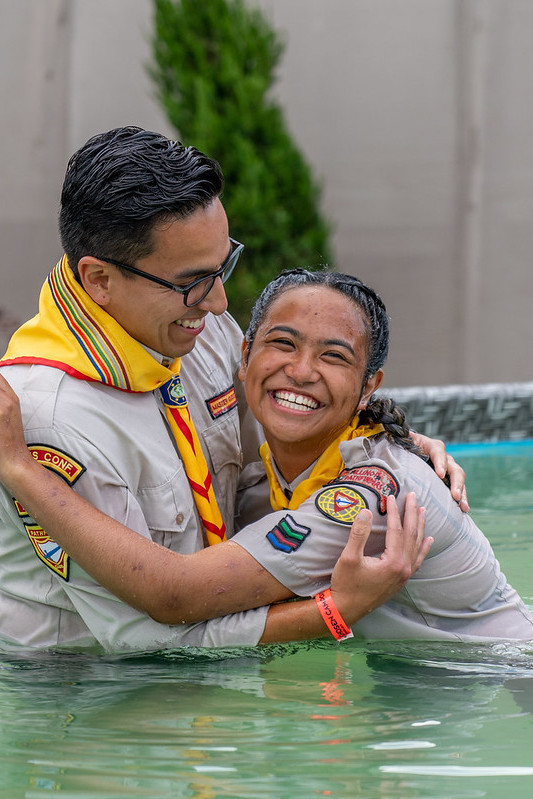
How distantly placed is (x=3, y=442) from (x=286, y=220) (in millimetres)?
4939

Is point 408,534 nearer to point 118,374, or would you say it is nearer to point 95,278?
point 118,374

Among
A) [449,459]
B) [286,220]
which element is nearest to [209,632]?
[449,459]

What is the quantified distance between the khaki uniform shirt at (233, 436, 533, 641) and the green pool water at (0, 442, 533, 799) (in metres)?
0.07

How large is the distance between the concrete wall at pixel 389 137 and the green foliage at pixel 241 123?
827mm

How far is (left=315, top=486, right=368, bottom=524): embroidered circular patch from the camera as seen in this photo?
8.81 feet

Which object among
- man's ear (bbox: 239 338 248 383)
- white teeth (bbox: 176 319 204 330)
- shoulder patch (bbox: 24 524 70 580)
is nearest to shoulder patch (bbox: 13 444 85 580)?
shoulder patch (bbox: 24 524 70 580)

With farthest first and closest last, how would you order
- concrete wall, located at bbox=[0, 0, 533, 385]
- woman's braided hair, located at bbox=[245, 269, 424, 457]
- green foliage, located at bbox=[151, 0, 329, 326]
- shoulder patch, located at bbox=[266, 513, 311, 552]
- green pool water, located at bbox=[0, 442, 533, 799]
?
concrete wall, located at bbox=[0, 0, 533, 385] → green foliage, located at bbox=[151, 0, 329, 326] → woman's braided hair, located at bbox=[245, 269, 424, 457] → shoulder patch, located at bbox=[266, 513, 311, 552] → green pool water, located at bbox=[0, 442, 533, 799]

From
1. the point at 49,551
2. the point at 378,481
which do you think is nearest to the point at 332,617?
the point at 378,481

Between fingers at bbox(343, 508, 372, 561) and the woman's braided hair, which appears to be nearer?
fingers at bbox(343, 508, 372, 561)

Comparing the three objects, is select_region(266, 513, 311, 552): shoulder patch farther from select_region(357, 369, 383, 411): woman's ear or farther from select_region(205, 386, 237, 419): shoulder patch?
select_region(205, 386, 237, 419): shoulder patch

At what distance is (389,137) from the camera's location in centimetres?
816

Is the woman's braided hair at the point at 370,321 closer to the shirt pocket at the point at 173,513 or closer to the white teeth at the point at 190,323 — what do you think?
the white teeth at the point at 190,323

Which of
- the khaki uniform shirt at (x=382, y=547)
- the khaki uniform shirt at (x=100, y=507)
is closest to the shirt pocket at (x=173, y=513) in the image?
the khaki uniform shirt at (x=100, y=507)

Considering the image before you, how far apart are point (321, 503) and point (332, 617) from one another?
28 centimetres
